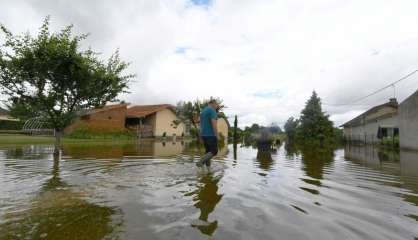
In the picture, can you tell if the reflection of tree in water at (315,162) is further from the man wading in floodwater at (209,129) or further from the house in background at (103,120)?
the house in background at (103,120)

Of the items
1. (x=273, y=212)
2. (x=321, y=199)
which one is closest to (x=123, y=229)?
(x=273, y=212)

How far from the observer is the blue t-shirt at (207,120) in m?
7.25

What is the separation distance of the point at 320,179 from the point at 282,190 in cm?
193

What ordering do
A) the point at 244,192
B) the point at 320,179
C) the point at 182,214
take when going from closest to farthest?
the point at 182,214 → the point at 244,192 → the point at 320,179

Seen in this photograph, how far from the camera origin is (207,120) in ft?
24.0

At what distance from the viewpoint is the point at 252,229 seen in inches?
123

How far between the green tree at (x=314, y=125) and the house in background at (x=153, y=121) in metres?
18.2

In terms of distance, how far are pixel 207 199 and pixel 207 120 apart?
10.3 feet

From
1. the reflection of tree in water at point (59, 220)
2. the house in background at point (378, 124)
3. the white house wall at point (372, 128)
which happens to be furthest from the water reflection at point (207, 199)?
the house in background at point (378, 124)

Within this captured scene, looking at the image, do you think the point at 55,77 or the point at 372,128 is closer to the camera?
the point at 55,77

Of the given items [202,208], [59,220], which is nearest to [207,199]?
[202,208]

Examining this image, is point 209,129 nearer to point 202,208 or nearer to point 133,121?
point 202,208

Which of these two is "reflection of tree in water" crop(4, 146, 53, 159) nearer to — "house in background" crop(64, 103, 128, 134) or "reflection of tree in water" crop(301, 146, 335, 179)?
"reflection of tree in water" crop(301, 146, 335, 179)

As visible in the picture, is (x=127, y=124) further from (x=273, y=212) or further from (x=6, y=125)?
(x=273, y=212)
